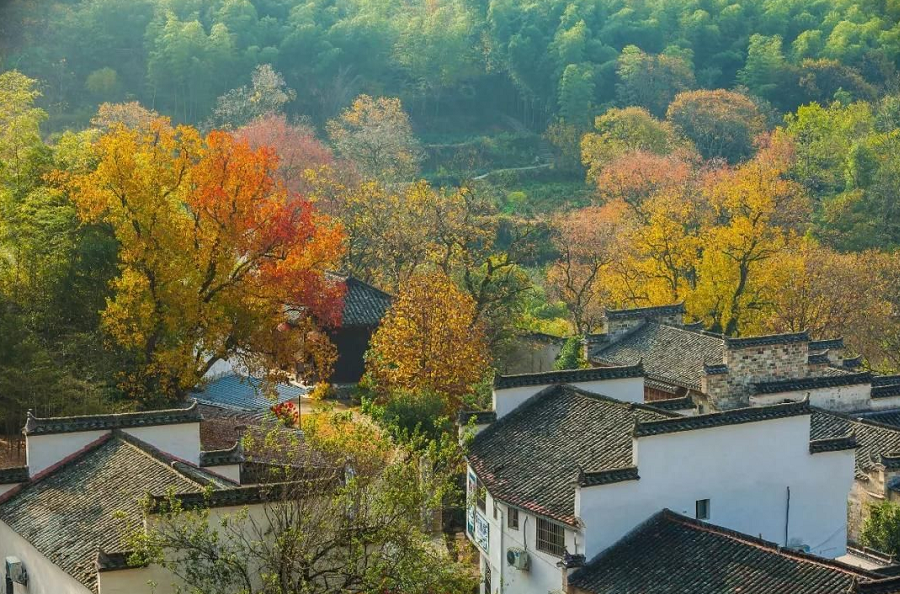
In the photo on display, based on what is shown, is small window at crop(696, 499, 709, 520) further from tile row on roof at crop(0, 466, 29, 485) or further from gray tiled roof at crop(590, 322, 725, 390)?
tile row on roof at crop(0, 466, 29, 485)

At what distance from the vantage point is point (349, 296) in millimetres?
42531

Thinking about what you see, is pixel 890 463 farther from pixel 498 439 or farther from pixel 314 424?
pixel 314 424

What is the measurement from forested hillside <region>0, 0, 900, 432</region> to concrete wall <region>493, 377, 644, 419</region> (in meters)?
5.24

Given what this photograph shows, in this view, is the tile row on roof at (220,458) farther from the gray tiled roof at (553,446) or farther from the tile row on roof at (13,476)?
the gray tiled roof at (553,446)

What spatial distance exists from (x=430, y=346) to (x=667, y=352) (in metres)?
7.25

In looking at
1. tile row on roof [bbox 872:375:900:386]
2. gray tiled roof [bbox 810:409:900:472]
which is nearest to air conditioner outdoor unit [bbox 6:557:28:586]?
gray tiled roof [bbox 810:409:900:472]

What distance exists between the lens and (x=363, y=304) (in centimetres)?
4250

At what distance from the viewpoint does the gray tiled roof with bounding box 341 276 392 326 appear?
41781 mm

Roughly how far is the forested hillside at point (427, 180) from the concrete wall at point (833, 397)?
24.4 ft

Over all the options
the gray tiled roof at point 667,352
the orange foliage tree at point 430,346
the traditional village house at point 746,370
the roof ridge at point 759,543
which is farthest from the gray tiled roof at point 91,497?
the gray tiled roof at point 667,352

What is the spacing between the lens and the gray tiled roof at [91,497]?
2067 centimetres

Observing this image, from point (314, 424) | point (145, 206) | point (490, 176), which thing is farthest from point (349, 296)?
point (490, 176)

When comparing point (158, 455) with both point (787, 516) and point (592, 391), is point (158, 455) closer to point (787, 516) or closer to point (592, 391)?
point (592, 391)

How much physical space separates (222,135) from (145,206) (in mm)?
3060
